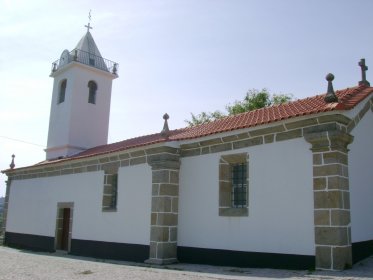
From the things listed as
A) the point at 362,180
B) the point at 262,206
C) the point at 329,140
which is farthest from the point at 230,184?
the point at 362,180

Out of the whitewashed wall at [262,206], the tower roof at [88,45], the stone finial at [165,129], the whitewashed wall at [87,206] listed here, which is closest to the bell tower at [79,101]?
the tower roof at [88,45]

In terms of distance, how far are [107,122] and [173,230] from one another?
32.9ft

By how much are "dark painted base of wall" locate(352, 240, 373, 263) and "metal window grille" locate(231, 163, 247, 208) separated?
2459mm

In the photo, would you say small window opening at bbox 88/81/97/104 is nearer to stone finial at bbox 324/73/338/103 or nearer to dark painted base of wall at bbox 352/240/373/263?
stone finial at bbox 324/73/338/103

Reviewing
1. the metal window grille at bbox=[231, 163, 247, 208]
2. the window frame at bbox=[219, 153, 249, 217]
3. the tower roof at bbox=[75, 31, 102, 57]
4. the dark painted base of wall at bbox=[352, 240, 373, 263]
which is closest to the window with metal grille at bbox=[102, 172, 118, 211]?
the window frame at bbox=[219, 153, 249, 217]

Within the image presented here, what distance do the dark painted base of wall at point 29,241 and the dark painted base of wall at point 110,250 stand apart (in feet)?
6.10

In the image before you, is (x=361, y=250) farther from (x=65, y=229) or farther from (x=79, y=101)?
(x=79, y=101)

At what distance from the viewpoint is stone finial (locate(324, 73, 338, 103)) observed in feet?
25.4

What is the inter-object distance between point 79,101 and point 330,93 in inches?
503

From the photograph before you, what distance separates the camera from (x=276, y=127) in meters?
8.40

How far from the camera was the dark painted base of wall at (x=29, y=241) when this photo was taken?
1461cm

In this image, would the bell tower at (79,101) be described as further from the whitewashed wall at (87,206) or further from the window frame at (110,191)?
the window frame at (110,191)

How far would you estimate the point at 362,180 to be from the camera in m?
8.42

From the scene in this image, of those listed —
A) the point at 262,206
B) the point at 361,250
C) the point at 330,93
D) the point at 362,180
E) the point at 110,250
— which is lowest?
the point at 110,250
